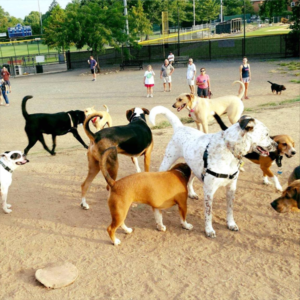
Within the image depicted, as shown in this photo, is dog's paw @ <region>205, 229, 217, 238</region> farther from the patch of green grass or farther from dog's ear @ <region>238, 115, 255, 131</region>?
the patch of green grass

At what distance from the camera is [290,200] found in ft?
16.6

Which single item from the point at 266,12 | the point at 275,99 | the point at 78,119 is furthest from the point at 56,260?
the point at 266,12

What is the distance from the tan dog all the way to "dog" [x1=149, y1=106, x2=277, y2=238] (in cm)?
59

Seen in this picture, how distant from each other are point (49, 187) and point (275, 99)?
1255cm

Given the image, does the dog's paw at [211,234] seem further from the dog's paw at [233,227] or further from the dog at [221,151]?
the dog's paw at [233,227]

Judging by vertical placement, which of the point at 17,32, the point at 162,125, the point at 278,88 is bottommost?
the point at 162,125

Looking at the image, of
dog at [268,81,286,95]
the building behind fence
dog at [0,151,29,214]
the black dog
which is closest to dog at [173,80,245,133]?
the black dog

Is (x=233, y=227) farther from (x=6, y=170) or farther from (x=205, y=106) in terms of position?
(x=205, y=106)

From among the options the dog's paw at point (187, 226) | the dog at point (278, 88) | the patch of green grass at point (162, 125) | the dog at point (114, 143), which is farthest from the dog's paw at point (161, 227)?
the dog at point (278, 88)

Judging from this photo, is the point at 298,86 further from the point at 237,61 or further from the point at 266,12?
the point at 266,12

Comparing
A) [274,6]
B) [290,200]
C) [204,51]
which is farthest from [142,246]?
[274,6]

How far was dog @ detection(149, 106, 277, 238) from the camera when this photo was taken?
16.1 ft

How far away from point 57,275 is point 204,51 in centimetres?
3937

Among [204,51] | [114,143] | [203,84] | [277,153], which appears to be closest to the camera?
[114,143]
